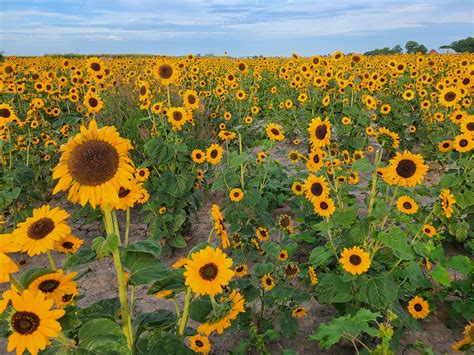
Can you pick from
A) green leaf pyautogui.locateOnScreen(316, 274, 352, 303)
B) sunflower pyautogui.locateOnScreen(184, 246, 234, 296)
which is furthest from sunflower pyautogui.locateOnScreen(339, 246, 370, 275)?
sunflower pyautogui.locateOnScreen(184, 246, 234, 296)

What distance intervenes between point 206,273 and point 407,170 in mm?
1622

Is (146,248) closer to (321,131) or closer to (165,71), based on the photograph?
(321,131)

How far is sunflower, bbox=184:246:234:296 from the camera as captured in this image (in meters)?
1.64

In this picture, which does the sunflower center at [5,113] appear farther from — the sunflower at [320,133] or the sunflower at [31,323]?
the sunflower at [31,323]

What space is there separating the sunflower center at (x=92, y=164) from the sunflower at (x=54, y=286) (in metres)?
0.44

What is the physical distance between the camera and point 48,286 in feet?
4.88

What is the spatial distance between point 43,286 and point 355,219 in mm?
1990

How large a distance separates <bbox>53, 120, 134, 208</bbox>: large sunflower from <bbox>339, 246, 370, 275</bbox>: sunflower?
5.34ft

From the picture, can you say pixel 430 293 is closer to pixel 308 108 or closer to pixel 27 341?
pixel 27 341

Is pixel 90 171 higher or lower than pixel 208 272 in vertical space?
higher

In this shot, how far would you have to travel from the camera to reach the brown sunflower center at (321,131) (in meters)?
2.98

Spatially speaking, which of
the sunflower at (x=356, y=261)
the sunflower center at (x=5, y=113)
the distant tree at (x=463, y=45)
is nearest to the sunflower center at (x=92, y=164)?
the sunflower at (x=356, y=261)

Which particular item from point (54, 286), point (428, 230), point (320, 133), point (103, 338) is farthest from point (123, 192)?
point (428, 230)

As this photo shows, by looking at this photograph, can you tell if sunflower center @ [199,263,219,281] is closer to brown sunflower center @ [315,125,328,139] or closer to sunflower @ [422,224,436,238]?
brown sunflower center @ [315,125,328,139]
